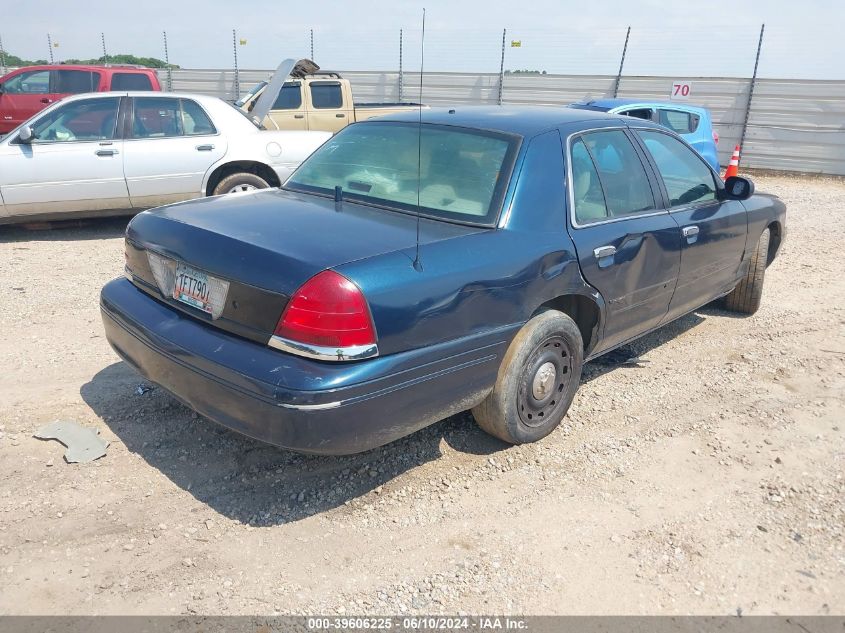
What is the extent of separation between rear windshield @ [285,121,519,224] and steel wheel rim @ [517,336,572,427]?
73cm

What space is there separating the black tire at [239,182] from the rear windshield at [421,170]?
3.90 meters

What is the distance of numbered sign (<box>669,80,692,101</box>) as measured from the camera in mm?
16461

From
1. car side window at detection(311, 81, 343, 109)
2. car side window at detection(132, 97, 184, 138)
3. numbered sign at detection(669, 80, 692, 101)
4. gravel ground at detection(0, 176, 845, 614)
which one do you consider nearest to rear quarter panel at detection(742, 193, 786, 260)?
gravel ground at detection(0, 176, 845, 614)

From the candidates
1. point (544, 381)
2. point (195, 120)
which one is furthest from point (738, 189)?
point (195, 120)

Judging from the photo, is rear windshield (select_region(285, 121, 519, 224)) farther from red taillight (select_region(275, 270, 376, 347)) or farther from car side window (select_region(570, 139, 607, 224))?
red taillight (select_region(275, 270, 376, 347))

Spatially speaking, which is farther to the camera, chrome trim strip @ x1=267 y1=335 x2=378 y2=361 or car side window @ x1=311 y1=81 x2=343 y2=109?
car side window @ x1=311 y1=81 x2=343 y2=109

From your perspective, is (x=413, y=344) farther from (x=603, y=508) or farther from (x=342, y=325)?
(x=603, y=508)

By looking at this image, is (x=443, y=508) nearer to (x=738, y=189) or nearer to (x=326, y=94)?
(x=738, y=189)

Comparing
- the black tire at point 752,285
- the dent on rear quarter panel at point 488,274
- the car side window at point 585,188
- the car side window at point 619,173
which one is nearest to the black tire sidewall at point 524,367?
the dent on rear quarter panel at point 488,274

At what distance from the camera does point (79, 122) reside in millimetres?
7180

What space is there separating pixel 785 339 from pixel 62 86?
11.9m

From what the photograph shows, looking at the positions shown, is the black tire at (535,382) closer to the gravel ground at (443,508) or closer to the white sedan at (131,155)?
the gravel ground at (443,508)

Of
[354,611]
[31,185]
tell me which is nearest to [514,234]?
[354,611]

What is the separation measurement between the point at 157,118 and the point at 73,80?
561cm
